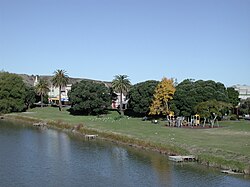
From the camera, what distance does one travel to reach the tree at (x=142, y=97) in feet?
329

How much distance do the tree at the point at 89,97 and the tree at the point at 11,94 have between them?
17.0 meters

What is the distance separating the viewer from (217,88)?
314ft

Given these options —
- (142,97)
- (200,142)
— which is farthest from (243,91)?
(200,142)

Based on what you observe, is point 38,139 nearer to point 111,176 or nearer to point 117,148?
point 117,148

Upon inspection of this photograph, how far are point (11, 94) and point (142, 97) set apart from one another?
4022 cm

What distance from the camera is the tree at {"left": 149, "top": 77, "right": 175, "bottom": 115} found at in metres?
91.8

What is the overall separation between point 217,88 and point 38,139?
45640 mm


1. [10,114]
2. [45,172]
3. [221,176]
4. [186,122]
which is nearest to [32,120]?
[10,114]

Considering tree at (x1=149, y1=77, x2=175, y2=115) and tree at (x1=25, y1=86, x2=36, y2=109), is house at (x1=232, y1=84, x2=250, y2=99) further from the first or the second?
tree at (x1=25, y1=86, x2=36, y2=109)

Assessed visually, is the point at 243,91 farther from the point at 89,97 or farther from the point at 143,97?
the point at 89,97

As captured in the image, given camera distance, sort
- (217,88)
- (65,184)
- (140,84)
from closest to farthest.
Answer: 1. (65,184)
2. (217,88)
3. (140,84)

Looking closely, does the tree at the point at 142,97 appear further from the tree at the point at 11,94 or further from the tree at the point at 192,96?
the tree at the point at 11,94

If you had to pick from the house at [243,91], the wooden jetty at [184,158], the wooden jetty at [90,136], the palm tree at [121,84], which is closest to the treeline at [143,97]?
the palm tree at [121,84]

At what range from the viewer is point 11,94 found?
118062 millimetres
